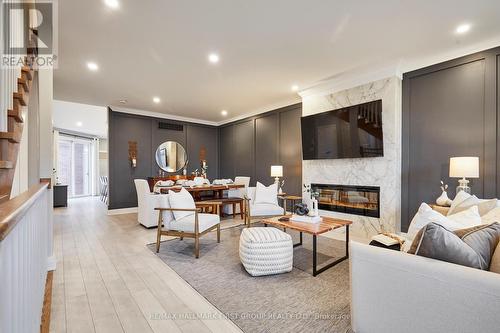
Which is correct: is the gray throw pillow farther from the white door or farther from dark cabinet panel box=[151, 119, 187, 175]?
the white door

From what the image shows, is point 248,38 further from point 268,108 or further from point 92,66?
point 268,108

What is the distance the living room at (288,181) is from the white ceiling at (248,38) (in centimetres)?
3

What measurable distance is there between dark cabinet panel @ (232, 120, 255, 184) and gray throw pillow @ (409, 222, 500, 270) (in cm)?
555

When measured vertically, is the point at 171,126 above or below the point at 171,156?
above

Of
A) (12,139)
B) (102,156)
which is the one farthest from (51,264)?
(102,156)

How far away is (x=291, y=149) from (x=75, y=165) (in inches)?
350

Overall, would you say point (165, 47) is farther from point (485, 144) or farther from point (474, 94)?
point (485, 144)

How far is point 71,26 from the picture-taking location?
8.92ft

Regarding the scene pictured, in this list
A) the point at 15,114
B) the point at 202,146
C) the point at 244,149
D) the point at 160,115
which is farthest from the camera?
the point at 202,146

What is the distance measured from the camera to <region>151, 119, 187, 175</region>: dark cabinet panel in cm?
680

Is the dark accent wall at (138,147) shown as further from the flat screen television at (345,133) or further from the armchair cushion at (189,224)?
the flat screen television at (345,133)

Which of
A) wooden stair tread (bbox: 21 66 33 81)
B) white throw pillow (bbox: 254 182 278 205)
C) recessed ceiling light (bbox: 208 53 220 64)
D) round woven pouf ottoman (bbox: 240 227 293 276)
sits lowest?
round woven pouf ottoman (bbox: 240 227 293 276)

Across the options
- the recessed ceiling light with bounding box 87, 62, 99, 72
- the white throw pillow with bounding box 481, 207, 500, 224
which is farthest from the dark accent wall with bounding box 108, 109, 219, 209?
the white throw pillow with bounding box 481, 207, 500, 224

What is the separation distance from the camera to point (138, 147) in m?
6.55
